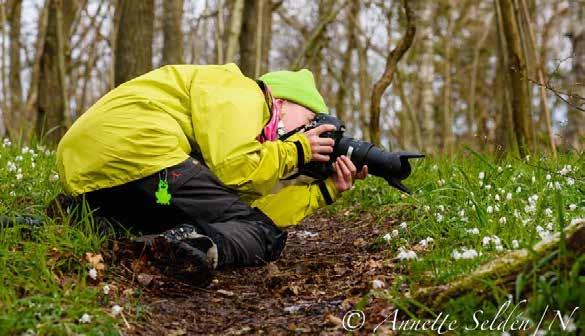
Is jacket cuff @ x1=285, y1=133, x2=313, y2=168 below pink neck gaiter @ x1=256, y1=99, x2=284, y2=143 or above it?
below

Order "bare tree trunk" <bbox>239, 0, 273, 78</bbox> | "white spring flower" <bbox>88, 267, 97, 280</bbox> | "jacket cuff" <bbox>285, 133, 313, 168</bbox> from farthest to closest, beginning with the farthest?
"bare tree trunk" <bbox>239, 0, 273, 78</bbox> < "jacket cuff" <bbox>285, 133, 313, 168</bbox> < "white spring flower" <bbox>88, 267, 97, 280</bbox>

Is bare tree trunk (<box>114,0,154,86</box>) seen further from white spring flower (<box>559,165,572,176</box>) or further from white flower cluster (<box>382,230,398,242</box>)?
white spring flower (<box>559,165,572,176</box>)

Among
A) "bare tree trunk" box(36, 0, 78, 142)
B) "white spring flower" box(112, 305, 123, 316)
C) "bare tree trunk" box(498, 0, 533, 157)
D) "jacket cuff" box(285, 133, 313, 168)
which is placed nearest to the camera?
"white spring flower" box(112, 305, 123, 316)

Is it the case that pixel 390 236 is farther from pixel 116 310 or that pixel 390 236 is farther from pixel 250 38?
pixel 250 38

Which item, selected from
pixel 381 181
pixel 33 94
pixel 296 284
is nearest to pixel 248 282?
pixel 296 284

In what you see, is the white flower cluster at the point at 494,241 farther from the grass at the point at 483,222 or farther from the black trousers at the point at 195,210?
the black trousers at the point at 195,210

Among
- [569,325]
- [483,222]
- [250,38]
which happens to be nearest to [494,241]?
[483,222]

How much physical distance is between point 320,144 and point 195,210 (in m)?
0.85

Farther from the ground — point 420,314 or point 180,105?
point 180,105

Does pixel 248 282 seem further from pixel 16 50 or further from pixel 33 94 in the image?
pixel 16 50

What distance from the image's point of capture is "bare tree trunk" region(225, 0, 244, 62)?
7.87 meters

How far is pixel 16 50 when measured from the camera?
15.7 metres

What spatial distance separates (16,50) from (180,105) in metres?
13.6

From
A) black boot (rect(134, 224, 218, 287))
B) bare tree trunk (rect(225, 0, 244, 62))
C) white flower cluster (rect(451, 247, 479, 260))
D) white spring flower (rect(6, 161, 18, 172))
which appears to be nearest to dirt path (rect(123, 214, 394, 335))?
black boot (rect(134, 224, 218, 287))
